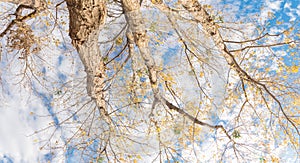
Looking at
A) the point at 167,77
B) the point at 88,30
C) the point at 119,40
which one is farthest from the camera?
the point at 119,40

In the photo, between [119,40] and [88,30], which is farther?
[119,40]

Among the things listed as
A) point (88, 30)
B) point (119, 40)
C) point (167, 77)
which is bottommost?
point (88, 30)

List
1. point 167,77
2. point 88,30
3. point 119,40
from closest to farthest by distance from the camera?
point 88,30
point 167,77
point 119,40

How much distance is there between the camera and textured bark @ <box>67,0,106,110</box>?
3330 millimetres

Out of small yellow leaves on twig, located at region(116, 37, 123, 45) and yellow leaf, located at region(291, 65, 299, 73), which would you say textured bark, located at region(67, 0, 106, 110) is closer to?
small yellow leaves on twig, located at region(116, 37, 123, 45)

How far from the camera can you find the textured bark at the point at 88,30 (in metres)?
3.33

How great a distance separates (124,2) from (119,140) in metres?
1.98

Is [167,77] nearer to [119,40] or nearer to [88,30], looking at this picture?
[119,40]

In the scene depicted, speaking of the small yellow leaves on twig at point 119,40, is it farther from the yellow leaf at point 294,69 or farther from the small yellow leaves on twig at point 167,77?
the yellow leaf at point 294,69

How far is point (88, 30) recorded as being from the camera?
3498 mm

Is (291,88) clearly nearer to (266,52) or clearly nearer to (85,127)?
(266,52)

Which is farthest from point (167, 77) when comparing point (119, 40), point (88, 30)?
point (88, 30)

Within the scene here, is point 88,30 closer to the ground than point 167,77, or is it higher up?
closer to the ground

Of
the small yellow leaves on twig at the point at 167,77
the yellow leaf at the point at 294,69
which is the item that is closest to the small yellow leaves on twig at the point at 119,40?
the small yellow leaves on twig at the point at 167,77
